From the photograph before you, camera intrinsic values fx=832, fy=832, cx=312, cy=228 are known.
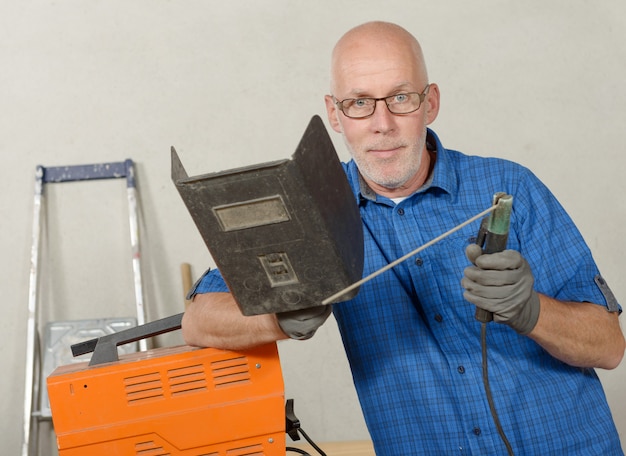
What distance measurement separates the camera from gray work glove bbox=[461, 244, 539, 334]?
130cm

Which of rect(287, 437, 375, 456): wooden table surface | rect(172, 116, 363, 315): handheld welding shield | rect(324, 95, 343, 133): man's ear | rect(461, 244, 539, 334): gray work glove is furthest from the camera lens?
rect(287, 437, 375, 456): wooden table surface

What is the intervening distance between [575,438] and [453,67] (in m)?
1.84

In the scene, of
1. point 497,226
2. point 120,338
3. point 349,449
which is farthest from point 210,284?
point 349,449

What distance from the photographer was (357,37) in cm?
179

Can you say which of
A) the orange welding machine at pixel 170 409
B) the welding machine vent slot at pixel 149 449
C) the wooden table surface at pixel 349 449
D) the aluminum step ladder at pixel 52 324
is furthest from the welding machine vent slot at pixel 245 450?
the aluminum step ladder at pixel 52 324

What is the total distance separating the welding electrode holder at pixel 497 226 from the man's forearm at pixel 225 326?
378 mm

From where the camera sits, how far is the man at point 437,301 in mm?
1649

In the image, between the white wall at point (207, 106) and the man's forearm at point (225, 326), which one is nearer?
the man's forearm at point (225, 326)

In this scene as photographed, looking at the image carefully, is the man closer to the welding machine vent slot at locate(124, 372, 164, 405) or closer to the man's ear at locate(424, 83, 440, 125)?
the man's ear at locate(424, 83, 440, 125)

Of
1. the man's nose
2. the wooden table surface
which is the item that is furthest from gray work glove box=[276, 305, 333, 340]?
the wooden table surface

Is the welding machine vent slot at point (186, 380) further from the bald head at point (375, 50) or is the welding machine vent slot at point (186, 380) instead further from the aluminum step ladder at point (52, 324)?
the aluminum step ladder at point (52, 324)

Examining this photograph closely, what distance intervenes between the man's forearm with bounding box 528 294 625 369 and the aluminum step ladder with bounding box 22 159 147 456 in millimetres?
1929

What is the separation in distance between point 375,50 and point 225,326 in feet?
2.20

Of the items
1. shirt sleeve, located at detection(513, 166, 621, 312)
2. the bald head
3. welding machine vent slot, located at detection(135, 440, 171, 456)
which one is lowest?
welding machine vent slot, located at detection(135, 440, 171, 456)
